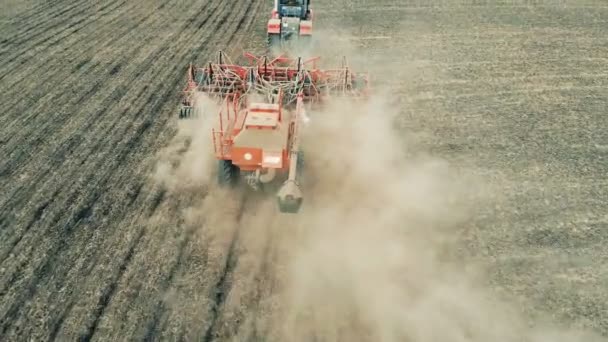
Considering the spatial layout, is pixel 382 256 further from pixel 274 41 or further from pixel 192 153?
pixel 274 41

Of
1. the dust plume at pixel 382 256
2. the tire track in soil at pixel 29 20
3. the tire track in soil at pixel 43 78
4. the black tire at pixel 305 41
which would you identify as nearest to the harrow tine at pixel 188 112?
the dust plume at pixel 382 256

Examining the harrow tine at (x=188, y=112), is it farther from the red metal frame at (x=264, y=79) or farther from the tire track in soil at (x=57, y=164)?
the tire track in soil at (x=57, y=164)

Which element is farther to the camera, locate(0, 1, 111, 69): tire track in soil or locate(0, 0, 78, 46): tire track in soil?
locate(0, 0, 78, 46): tire track in soil

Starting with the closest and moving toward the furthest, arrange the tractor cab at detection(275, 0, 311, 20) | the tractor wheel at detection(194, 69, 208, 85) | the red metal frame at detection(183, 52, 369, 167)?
the red metal frame at detection(183, 52, 369, 167) < the tractor wheel at detection(194, 69, 208, 85) < the tractor cab at detection(275, 0, 311, 20)

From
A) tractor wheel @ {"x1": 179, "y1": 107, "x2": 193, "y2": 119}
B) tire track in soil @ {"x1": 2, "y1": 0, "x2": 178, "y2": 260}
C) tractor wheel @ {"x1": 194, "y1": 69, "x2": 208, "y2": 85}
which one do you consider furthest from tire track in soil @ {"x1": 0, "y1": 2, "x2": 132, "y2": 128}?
tractor wheel @ {"x1": 179, "y1": 107, "x2": 193, "y2": 119}

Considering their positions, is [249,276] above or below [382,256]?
below

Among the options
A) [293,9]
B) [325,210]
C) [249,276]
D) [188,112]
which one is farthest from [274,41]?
[249,276]

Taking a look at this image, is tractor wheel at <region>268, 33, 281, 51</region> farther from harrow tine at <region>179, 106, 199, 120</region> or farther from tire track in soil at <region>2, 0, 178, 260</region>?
tire track in soil at <region>2, 0, 178, 260</region>
